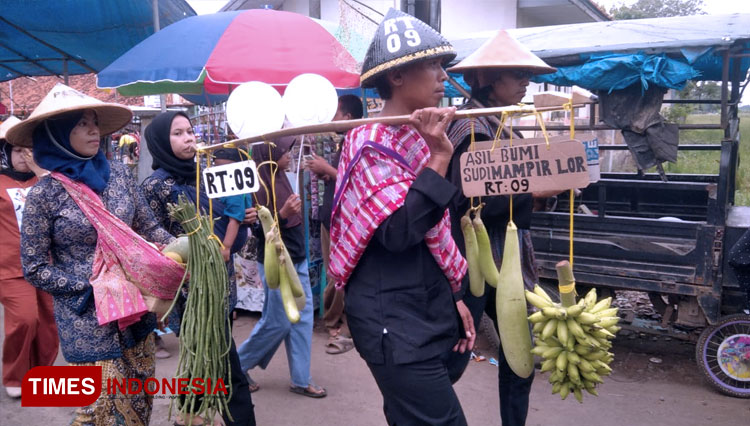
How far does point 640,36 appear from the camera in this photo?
4.57m

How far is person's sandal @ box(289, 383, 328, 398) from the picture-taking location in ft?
14.1

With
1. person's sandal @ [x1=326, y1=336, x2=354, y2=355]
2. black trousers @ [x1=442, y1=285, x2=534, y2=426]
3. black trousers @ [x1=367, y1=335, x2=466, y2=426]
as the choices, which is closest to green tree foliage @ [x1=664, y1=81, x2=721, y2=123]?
person's sandal @ [x1=326, y1=336, x2=354, y2=355]

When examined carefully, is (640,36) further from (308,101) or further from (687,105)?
(687,105)

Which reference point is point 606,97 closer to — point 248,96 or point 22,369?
point 248,96

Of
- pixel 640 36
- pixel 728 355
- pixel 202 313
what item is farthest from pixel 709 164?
pixel 202 313

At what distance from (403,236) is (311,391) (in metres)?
2.82

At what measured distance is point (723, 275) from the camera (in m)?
4.26

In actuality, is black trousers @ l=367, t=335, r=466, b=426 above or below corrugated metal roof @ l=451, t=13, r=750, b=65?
below

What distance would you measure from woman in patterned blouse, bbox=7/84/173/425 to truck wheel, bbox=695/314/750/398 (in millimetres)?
3929

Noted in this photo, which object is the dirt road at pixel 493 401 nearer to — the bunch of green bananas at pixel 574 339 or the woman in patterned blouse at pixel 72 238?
the woman in patterned blouse at pixel 72 238

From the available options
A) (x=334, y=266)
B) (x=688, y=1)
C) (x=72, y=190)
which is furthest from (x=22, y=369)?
A: (x=688, y=1)

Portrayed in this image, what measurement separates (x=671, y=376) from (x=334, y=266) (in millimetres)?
3755

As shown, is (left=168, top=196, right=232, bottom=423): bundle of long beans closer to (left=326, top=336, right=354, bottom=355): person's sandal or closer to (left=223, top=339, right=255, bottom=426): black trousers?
(left=223, top=339, right=255, bottom=426): black trousers

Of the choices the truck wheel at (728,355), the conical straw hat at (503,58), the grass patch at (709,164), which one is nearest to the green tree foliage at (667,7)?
the grass patch at (709,164)
